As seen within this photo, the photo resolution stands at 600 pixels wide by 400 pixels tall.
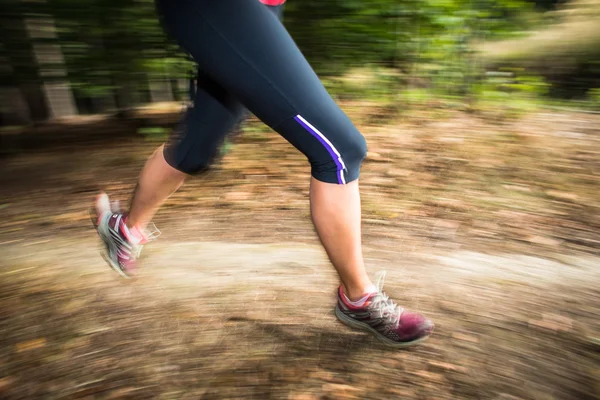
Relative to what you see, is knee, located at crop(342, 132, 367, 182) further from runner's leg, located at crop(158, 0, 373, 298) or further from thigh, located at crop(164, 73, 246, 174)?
thigh, located at crop(164, 73, 246, 174)

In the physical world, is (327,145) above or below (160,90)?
above

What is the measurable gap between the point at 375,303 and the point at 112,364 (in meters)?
0.94

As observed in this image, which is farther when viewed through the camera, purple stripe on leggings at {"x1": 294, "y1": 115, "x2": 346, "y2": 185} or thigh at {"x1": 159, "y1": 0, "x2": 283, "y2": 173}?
thigh at {"x1": 159, "y1": 0, "x2": 283, "y2": 173}

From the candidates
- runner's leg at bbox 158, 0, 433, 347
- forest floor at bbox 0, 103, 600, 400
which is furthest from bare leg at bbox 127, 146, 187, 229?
runner's leg at bbox 158, 0, 433, 347

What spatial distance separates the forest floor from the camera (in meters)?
1.50

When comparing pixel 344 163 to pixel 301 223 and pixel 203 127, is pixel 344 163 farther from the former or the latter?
pixel 301 223

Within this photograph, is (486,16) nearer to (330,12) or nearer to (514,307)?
(330,12)

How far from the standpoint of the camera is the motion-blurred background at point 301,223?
60.6 inches

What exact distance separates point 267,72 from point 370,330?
3.27ft

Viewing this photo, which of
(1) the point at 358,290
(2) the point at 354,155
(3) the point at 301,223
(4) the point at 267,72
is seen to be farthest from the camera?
(3) the point at 301,223

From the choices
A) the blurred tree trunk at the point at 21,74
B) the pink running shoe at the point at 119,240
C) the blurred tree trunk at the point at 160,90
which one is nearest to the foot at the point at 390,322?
the pink running shoe at the point at 119,240

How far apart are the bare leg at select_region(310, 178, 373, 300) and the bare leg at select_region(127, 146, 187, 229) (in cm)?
61

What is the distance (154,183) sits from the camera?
1.79 m

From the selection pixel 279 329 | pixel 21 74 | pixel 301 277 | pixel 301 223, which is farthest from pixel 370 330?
pixel 21 74
